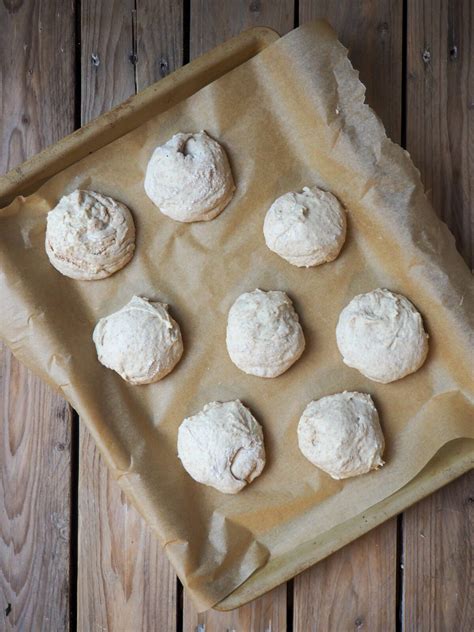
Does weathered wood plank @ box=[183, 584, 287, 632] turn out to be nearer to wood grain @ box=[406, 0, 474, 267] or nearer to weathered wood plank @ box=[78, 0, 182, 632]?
weathered wood plank @ box=[78, 0, 182, 632]

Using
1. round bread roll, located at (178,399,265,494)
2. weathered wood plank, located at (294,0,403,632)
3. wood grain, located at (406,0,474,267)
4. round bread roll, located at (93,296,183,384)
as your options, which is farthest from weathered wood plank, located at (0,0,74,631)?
wood grain, located at (406,0,474,267)

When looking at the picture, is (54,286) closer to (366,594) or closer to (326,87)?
(326,87)

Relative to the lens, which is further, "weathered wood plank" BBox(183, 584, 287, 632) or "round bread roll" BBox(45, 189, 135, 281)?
"weathered wood plank" BBox(183, 584, 287, 632)

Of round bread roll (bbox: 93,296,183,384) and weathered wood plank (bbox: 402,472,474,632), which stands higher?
round bread roll (bbox: 93,296,183,384)

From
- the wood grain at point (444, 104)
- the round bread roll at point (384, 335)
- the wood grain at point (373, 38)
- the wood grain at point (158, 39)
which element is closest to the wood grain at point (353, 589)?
the round bread roll at point (384, 335)

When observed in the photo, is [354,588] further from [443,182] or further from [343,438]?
[443,182]

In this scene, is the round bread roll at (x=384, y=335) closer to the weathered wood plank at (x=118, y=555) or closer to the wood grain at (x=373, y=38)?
the wood grain at (x=373, y=38)

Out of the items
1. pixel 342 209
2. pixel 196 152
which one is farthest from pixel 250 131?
pixel 342 209
